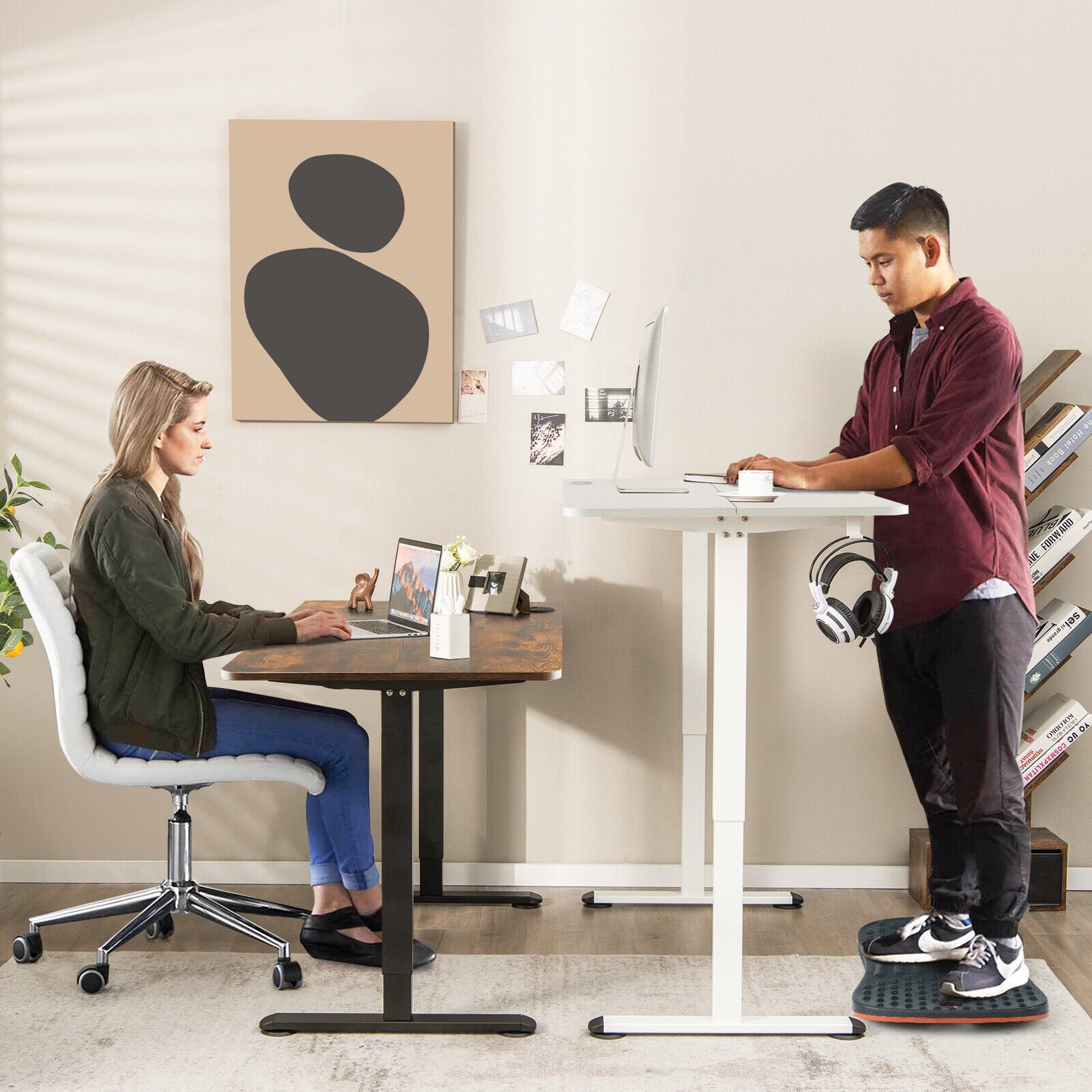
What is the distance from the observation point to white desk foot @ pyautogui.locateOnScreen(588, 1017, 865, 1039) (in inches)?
94.6

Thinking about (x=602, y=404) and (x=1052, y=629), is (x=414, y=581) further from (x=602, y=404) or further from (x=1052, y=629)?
(x=1052, y=629)

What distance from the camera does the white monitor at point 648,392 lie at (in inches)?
92.7

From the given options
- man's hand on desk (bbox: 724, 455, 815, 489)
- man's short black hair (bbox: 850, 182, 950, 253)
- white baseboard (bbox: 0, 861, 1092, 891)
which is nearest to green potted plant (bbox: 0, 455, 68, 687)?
white baseboard (bbox: 0, 861, 1092, 891)

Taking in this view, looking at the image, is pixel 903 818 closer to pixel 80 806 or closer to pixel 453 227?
pixel 453 227

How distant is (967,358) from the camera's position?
2416 mm

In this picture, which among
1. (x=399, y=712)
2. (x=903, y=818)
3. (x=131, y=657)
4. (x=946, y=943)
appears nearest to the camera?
(x=399, y=712)

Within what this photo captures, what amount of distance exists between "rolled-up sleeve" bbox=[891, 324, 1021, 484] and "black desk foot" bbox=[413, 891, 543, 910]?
5.04 feet

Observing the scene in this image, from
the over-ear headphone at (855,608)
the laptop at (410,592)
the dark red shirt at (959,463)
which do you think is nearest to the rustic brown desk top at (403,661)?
the laptop at (410,592)

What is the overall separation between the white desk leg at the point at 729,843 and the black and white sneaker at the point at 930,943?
0.31 meters

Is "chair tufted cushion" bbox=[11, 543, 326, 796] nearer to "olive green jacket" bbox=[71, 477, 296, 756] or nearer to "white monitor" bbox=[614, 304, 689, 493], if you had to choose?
"olive green jacket" bbox=[71, 477, 296, 756]

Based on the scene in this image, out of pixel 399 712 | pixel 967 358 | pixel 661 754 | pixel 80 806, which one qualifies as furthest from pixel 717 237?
pixel 80 806

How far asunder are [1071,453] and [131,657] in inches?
92.3

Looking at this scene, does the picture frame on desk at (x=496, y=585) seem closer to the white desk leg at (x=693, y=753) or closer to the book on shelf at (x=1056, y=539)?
the white desk leg at (x=693, y=753)

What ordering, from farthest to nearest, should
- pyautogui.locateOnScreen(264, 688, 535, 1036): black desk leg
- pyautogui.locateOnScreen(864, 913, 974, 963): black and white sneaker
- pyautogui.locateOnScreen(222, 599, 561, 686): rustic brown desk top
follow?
pyautogui.locateOnScreen(864, 913, 974, 963): black and white sneaker, pyautogui.locateOnScreen(264, 688, 535, 1036): black desk leg, pyautogui.locateOnScreen(222, 599, 561, 686): rustic brown desk top
